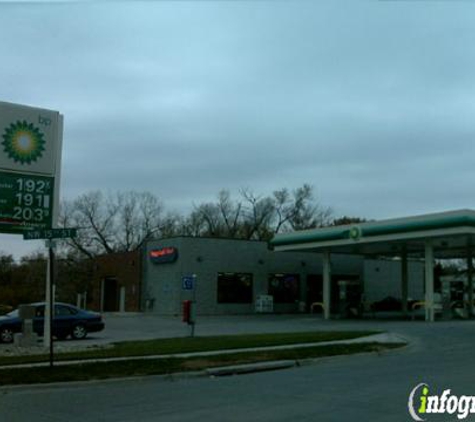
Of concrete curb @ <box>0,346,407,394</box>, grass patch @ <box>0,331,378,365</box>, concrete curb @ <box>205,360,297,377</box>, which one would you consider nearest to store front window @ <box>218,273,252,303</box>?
grass patch @ <box>0,331,378,365</box>

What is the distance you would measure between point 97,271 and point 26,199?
111 feet

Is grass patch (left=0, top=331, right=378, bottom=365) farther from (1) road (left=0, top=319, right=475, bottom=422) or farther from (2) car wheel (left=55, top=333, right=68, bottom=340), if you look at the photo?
(2) car wheel (left=55, top=333, right=68, bottom=340)

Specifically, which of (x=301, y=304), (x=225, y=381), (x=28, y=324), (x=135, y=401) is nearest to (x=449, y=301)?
(x=301, y=304)

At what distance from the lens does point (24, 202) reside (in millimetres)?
21094

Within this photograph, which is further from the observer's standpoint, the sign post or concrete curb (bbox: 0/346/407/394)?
the sign post

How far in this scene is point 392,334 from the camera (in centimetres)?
2517

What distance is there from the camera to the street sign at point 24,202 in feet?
67.9

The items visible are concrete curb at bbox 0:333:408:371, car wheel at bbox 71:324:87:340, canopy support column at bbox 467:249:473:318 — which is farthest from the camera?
canopy support column at bbox 467:249:473:318

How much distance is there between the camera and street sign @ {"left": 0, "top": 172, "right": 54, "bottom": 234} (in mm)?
20711

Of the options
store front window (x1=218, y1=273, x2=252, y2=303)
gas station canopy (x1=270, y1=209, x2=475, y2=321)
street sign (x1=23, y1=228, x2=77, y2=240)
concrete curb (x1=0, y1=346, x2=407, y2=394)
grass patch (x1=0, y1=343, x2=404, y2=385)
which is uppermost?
gas station canopy (x1=270, y1=209, x2=475, y2=321)

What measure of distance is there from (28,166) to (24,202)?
1.16 meters

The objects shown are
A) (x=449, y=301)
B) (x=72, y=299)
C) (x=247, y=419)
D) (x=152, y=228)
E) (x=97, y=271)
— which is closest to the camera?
(x=247, y=419)

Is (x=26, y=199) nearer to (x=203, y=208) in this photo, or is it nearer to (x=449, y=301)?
(x=449, y=301)

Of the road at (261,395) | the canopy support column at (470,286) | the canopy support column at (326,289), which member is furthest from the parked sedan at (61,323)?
the canopy support column at (470,286)
